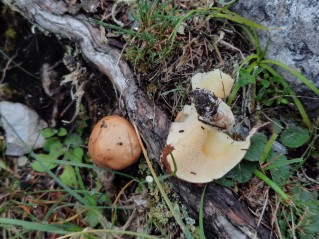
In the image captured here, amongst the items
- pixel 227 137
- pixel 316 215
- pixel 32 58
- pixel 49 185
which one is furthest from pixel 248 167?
pixel 32 58

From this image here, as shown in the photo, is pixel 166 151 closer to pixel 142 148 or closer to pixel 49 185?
pixel 142 148

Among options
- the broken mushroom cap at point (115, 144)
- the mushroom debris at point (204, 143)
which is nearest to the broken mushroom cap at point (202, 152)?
the mushroom debris at point (204, 143)

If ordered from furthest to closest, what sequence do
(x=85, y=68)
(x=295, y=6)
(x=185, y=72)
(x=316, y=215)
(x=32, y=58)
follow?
(x=32, y=58), (x=85, y=68), (x=185, y=72), (x=295, y=6), (x=316, y=215)

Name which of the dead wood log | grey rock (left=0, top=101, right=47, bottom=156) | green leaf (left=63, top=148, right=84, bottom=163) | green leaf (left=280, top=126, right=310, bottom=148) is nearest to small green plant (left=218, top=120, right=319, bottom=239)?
green leaf (left=280, top=126, right=310, bottom=148)

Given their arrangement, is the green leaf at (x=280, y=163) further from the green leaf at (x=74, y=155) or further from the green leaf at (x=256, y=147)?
the green leaf at (x=74, y=155)

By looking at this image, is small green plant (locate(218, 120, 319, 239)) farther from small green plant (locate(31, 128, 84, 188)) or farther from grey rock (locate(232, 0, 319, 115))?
small green plant (locate(31, 128, 84, 188))
